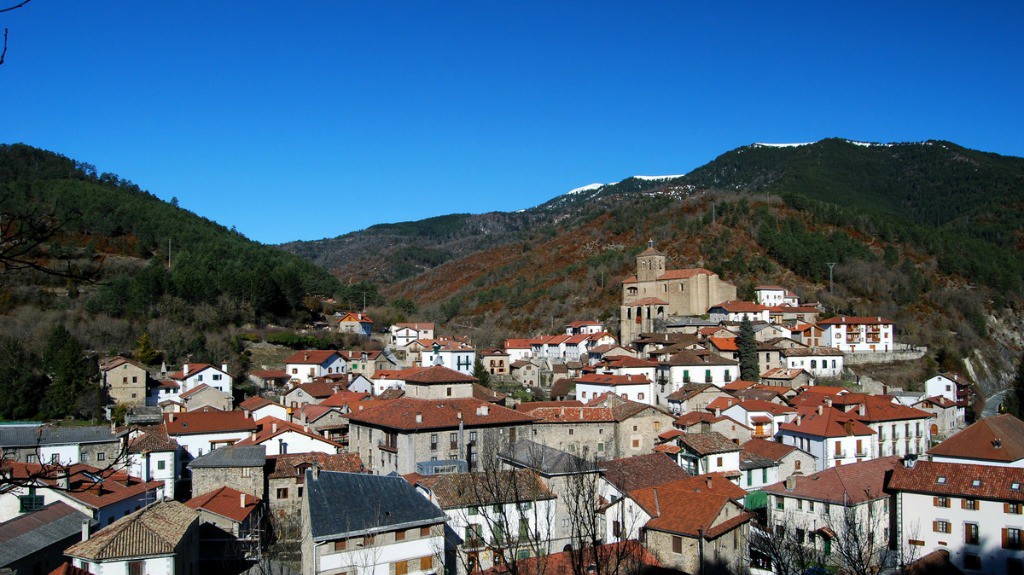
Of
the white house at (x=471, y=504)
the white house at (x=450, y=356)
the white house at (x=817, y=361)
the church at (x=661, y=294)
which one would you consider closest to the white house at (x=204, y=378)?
the white house at (x=450, y=356)

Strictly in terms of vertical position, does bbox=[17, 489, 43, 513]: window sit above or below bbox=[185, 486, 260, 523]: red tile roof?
above

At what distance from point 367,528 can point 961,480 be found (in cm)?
1917

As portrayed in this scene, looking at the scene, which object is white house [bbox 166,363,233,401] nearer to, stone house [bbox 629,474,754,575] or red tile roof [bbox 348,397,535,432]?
red tile roof [bbox 348,397,535,432]

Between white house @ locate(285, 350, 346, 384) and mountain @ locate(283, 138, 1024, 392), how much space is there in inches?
1064

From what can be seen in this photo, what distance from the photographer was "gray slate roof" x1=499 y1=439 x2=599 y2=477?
25.3m

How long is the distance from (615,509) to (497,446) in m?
8.25

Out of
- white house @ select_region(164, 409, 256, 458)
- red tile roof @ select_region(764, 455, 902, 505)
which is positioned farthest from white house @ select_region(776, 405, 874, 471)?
white house @ select_region(164, 409, 256, 458)

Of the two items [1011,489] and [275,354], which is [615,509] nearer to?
[1011,489]

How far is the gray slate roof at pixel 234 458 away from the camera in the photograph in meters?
29.5

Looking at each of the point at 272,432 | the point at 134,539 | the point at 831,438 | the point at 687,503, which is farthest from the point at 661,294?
the point at 134,539

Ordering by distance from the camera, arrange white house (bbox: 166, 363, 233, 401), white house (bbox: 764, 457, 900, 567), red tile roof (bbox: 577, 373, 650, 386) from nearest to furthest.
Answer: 1. white house (bbox: 764, 457, 900, 567)
2. red tile roof (bbox: 577, 373, 650, 386)
3. white house (bbox: 166, 363, 233, 401)

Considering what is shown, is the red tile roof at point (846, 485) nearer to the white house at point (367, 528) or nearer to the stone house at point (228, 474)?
the white house at point (367, 528)

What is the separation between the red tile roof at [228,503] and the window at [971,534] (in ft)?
→ 80.2

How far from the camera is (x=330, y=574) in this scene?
19344 mm
